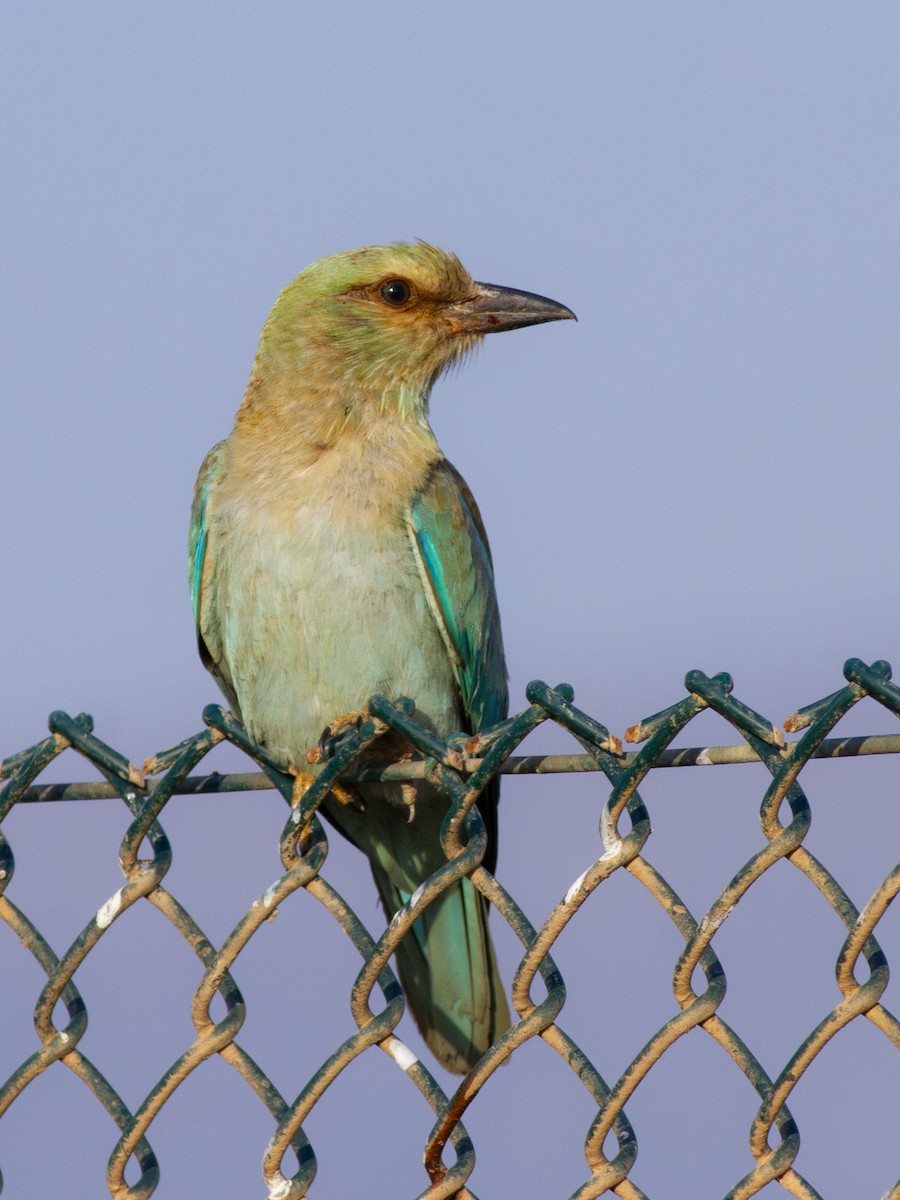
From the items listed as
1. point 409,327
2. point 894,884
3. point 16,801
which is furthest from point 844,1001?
point 409,327

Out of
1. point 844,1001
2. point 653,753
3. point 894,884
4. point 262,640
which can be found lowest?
point 844,1001

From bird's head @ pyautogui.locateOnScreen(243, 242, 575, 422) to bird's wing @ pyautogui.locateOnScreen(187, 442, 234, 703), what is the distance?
0.48 m

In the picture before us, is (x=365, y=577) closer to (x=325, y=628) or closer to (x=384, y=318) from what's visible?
(x=325, y=628)

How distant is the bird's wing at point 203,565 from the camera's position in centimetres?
522

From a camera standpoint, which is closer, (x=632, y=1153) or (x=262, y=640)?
(x=632, y=1153)

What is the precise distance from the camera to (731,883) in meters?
2.39

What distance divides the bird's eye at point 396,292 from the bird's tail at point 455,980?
2123 mm

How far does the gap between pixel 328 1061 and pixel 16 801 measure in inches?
35.3

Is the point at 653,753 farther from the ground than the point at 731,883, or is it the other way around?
the point at 653,753

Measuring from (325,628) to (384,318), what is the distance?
56.4 inches

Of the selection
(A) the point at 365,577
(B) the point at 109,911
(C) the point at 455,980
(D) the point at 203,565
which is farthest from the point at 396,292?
(B) the point at 109,911

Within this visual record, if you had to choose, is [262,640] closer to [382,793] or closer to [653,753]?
[382,793]

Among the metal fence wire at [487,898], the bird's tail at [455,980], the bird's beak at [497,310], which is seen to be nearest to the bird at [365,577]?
the bird's tail at [455,980]

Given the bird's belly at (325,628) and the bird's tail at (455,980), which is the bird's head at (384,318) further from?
the bird's tail at (455,980)
